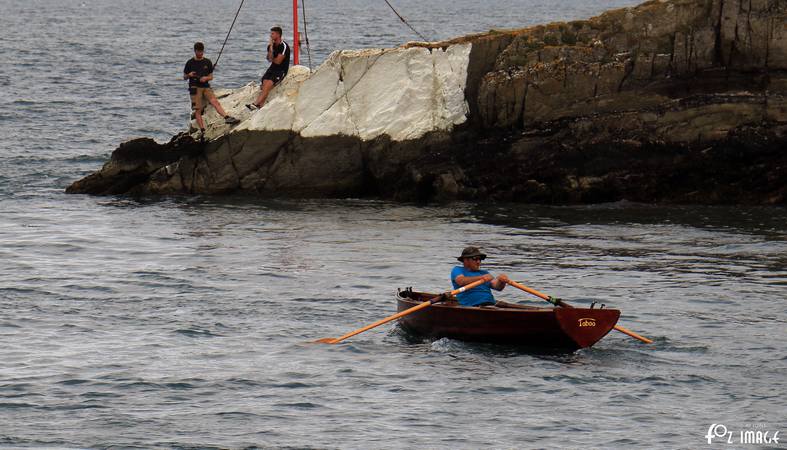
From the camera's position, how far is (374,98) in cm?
2866

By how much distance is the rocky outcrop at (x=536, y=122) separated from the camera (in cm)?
2697

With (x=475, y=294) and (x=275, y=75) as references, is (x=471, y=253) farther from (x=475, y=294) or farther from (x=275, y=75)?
(x=275, y=75)

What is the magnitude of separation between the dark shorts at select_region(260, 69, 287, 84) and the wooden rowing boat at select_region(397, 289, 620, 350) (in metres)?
11.2

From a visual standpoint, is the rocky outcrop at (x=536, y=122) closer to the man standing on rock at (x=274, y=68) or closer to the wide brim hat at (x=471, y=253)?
the man standing on rock at (x=274, y=68)

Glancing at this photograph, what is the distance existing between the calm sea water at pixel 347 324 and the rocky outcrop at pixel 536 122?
2.06ft

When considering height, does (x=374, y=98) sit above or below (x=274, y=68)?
below

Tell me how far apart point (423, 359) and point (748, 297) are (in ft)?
18.3

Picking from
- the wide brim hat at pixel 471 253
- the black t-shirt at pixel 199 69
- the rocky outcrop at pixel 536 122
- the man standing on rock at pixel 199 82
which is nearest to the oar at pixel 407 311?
the wide brim hat at pixel 471 253

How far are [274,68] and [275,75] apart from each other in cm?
16

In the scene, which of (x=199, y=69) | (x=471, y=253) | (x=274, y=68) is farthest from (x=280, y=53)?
(x=471, y=253)

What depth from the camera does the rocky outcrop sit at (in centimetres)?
2697

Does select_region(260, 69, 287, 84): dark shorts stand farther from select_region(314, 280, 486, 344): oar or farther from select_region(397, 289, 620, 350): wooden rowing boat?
select_region(314, 280, 486, 344): oar

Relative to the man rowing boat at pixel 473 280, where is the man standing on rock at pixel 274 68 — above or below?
above

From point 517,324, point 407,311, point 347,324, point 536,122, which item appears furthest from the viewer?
point 536,122
